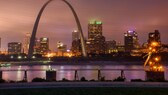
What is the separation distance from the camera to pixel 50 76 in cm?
3084

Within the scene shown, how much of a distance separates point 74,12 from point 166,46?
107679mm

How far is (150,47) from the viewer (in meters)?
32.8
